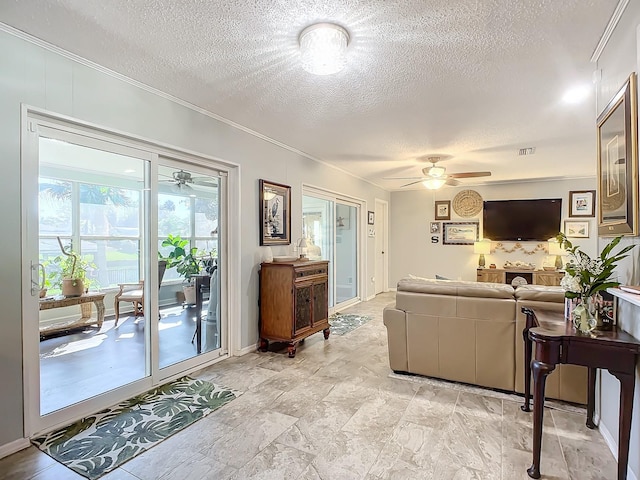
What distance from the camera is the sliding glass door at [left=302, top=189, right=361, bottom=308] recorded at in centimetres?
540

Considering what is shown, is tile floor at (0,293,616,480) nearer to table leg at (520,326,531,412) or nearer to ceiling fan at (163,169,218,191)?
table leg at (520,326,531,412)

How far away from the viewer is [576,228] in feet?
22.3

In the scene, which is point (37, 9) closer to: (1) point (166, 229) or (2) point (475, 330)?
(1) point (166, 229)

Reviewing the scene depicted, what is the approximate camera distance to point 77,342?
8.91 feet

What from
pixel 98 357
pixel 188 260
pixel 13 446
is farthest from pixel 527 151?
pixel 13 446

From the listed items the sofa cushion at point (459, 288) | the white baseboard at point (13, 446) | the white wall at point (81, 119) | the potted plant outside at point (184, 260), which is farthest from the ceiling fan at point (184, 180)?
the sofa cushion at point (459, 288)

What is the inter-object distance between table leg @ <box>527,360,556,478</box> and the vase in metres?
0.29

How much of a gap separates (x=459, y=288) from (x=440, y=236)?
5.10m

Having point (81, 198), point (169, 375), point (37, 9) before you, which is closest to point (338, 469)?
point (169, 375)

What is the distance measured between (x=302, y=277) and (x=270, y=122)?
1.70m

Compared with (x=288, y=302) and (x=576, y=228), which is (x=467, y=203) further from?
(x=288, y=302)

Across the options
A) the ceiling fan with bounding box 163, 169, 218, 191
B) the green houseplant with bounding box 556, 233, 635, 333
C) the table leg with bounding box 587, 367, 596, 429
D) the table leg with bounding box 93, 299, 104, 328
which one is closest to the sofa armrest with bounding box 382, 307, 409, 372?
the table leg with bounding box 587, 367, 596, 429

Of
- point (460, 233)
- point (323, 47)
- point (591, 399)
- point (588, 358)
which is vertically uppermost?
point (323, 47)

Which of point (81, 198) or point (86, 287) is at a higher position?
point (81, 198)
